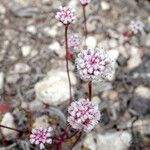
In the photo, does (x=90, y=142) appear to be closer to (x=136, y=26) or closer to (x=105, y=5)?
(x=136, y=26)

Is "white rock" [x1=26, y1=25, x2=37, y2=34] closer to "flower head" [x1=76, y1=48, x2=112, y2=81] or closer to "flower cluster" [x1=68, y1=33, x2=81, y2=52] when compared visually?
"flower cluster" [x1=68, y1=33, x2=81, y2=52]

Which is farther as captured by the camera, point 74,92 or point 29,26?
point 29,26

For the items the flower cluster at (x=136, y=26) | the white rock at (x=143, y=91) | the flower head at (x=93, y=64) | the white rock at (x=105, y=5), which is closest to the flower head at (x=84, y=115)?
the flower head at (x=93, y=64)

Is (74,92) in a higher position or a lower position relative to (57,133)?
higher

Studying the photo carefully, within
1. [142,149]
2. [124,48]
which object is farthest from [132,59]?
[142,149]

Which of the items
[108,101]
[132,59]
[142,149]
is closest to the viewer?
[142,149]

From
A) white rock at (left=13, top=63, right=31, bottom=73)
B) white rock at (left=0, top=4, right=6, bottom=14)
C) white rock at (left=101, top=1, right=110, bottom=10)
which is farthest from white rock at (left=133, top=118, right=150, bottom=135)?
white rock at (left=0, top=4, right=6, bottom=14)

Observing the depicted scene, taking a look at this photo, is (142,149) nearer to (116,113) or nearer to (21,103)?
(116,113)
